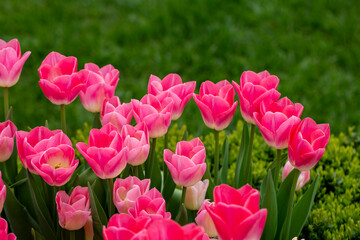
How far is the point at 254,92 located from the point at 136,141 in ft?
1.28

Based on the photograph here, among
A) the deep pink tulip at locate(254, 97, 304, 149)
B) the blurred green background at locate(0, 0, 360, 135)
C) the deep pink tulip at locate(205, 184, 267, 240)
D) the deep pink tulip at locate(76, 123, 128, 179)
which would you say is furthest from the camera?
the blurred green background at locate(0, 0, 360, 135)

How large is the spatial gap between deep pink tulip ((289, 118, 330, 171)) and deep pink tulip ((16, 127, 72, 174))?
61cm

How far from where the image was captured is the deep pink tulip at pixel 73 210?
Answer: 1452mm

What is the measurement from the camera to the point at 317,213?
2246mm

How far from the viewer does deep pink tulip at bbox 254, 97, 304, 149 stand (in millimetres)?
1490

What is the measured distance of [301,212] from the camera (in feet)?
5.83

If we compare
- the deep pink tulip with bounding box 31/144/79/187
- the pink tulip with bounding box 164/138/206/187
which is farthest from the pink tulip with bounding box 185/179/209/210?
the deep pink tulip with bounding box 31/144/79/187

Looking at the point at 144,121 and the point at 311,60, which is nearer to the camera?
the point at 144,121

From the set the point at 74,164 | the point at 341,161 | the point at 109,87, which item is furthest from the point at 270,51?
the point at 74,164

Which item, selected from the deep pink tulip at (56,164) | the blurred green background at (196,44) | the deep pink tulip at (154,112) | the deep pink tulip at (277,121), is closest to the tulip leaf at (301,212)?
the deep pink tulip at (277,121)

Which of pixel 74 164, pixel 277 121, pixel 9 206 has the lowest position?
pixel 9 206

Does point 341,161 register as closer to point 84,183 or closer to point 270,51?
point 84,183

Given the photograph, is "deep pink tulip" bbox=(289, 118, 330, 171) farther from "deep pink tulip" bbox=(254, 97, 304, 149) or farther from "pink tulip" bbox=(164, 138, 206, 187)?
"pink tulip" bbox=(164, 138, 206, 187)

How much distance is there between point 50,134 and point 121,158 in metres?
0.28
